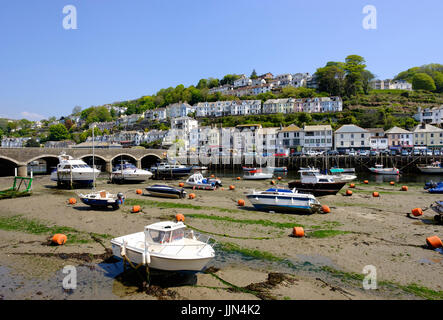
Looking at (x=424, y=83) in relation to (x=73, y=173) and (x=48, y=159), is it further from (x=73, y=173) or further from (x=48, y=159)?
(x=48, y=159)

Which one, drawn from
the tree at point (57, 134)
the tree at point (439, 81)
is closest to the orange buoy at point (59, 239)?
the tree at point (57, 134)

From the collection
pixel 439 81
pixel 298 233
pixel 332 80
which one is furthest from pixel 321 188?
pixel 439 81

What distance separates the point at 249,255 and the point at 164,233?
14.9 feet

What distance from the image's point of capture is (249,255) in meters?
12.9

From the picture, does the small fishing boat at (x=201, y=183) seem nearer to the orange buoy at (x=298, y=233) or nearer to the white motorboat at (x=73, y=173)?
the white motorboat at (x=73, y=173)

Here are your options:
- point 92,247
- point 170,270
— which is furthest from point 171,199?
point 170,270

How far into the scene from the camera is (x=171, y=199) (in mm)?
27359

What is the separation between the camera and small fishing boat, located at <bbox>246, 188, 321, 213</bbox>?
2061cm

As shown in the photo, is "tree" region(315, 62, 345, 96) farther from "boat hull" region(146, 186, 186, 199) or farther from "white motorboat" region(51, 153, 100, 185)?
"white motorboat" region(51, 153, 100, 185)

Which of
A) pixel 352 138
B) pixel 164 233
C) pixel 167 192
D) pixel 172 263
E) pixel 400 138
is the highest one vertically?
pixel 352 138

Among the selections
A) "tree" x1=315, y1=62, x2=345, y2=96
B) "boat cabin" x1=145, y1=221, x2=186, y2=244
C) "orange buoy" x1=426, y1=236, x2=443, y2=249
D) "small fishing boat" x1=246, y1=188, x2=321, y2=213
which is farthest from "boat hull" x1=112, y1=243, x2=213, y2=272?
"tree" x1=315, y1=62, x2=345, y2=96

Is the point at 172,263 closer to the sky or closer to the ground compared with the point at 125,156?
closer to the ground

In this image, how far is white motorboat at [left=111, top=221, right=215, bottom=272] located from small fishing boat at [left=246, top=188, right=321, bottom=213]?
11.1 meters
